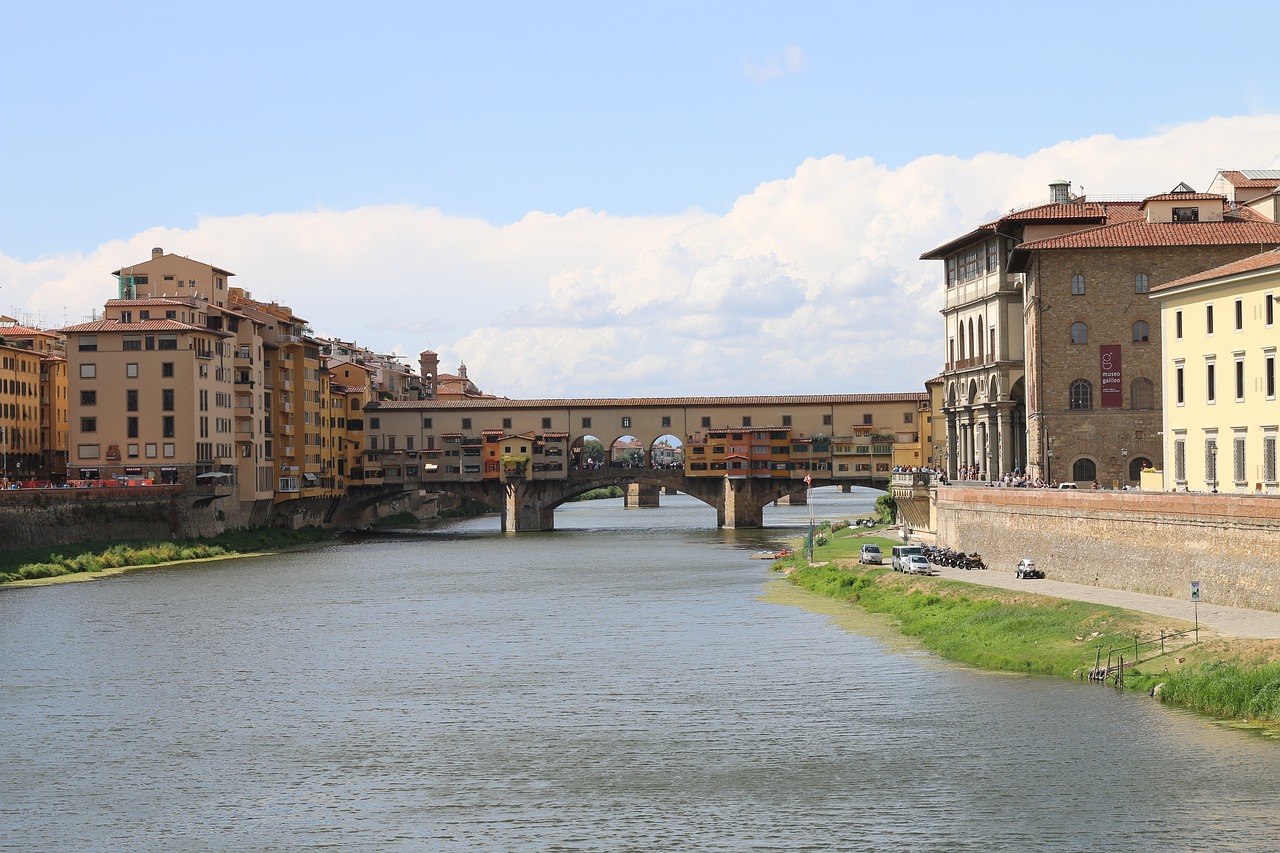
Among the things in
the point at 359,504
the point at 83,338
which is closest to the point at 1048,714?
the point at 83,338

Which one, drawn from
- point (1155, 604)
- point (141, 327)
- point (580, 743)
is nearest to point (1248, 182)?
point (1155, 604)

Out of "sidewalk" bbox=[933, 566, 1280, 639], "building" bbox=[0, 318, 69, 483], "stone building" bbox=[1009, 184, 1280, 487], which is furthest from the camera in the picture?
"building" bbox=[0, 318, 69, 483]

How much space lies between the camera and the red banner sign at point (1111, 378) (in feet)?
266

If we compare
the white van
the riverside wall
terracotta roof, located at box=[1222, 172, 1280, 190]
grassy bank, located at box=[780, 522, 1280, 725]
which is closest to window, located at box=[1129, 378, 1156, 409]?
the white van

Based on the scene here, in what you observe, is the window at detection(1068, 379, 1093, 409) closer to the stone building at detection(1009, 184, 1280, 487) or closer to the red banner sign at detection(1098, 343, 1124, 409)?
the stone building at detection(1009, 184, 1280, 487)

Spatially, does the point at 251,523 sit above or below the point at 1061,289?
below

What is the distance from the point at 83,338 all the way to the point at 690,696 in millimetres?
77385

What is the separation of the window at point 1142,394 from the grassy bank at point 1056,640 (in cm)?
1699

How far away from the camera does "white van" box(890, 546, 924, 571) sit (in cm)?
7319

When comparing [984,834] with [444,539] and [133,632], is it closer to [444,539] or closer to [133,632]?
[133,632]

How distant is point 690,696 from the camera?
4506cm

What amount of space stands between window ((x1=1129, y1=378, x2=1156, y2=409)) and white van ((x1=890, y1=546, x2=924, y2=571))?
1496 centimetres

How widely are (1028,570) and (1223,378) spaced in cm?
1110

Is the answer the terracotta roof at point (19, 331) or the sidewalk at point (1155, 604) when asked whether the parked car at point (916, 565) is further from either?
the terracotta roof at point (19, 331)
